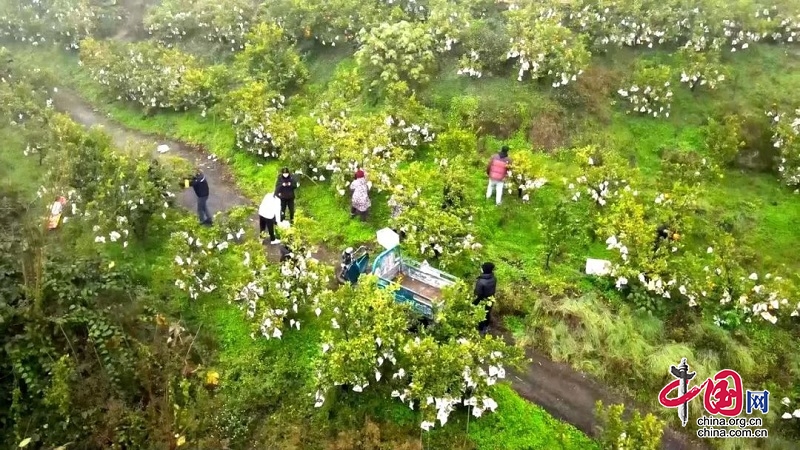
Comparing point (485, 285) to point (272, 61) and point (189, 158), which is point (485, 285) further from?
point (272, 61)

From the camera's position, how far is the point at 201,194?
1423cm

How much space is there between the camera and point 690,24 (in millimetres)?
17891

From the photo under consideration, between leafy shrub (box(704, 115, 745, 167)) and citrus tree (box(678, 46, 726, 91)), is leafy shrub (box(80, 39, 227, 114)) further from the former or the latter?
leafy shrub (box(704, 115, 745, 167))

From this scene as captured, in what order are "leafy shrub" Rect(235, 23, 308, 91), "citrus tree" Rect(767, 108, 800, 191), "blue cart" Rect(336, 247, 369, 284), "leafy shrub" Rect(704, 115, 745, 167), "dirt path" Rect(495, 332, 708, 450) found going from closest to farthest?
1. "dirt path" Rect(495, 332, 708, 450)
2. "blue cart" Rect(336, 247, 369, 284)
3. "citrus tree" Rect(767, 108, 800, 191)
4. "leafy shrub" Rect(704, 115, 745, 167)
5. "leafy shrub" Rect(235, 23, 308, 91)

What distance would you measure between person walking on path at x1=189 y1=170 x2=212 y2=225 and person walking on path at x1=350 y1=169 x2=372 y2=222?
3.66 m

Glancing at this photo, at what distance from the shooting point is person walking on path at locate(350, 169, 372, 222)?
1369cm

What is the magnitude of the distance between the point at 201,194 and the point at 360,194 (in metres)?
4.01

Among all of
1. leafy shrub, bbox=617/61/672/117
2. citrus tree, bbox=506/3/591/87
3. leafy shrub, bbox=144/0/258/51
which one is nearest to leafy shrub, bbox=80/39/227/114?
leafy shrub, bbox=144/0/258/51

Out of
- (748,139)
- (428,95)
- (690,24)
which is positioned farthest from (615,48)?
(428,95)

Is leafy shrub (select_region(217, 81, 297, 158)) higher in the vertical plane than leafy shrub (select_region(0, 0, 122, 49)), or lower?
lower

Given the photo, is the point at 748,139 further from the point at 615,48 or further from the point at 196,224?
the point at 196,224

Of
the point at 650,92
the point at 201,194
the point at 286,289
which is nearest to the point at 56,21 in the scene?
the point at 201,194

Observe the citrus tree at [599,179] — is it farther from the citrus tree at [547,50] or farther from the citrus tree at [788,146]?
the citrus tree at [788,146]

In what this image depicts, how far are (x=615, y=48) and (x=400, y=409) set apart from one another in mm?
14024
